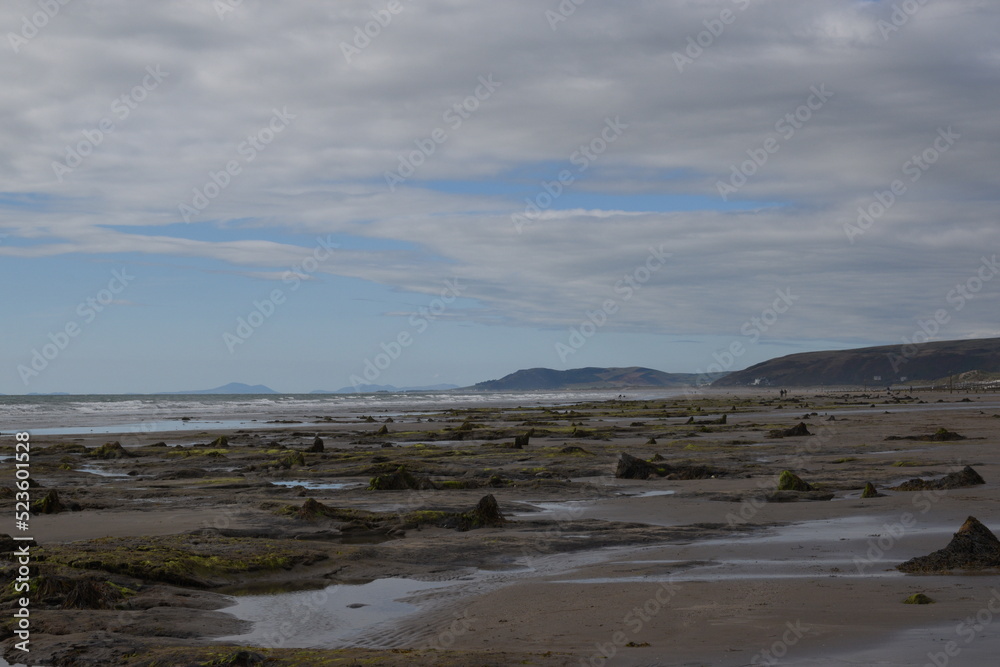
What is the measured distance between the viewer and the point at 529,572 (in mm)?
11500

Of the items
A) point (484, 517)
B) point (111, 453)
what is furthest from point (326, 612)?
point (111, 453)

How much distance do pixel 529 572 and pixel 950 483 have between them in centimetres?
1107

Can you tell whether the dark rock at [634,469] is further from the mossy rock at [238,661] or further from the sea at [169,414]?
the sea at [169,414]

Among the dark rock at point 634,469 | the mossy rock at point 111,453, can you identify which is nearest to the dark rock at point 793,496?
the dark rock at point 634,469

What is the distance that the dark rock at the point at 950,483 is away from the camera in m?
17.9

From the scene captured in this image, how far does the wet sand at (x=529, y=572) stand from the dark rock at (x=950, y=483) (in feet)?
2.42

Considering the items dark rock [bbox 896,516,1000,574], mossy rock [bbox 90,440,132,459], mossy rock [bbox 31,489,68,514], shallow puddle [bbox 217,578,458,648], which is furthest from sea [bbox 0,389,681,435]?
dark rock [bbox 896,516,1000,574]

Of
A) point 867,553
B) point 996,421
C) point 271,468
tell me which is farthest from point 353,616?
point 996,421

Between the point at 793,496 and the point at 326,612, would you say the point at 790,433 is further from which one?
the point at 326,612

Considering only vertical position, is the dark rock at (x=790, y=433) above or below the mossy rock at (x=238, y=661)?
below

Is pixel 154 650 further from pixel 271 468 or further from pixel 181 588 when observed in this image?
pixel 271 468

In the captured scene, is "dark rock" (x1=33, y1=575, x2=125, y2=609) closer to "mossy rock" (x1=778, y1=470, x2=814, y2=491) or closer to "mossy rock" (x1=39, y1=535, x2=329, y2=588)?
"mossy rock" (x1=39, y1=535, x2=329, y2=588)

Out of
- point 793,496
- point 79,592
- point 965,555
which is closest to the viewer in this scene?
point 79,592

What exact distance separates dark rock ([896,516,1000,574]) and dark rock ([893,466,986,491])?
25.2ft
